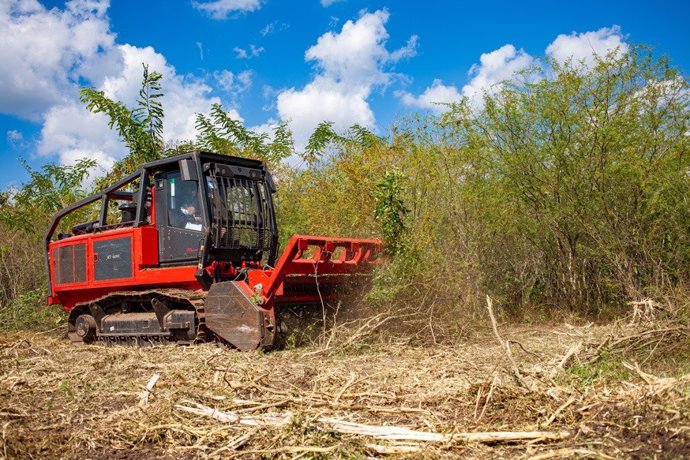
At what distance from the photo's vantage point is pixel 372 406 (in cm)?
495

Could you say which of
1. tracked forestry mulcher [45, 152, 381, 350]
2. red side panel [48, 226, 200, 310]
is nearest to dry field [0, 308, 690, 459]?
tracked forestry mulcher [45, 152, 381, 350]

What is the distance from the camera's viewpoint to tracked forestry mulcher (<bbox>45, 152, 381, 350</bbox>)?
8.45 m

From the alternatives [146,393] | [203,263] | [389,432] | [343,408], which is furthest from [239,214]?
[389,432]

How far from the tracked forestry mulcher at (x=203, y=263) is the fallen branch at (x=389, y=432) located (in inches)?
140

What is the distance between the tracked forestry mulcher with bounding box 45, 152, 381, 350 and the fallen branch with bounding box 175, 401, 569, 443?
140 inches

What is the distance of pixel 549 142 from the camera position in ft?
37.0

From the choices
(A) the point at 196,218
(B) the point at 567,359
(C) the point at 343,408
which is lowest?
(C) the point at 343,408

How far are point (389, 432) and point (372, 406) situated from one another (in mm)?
801

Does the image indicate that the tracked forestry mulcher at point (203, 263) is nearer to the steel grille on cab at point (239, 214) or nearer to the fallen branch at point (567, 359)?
the steel grille on cab at point (239, 214)

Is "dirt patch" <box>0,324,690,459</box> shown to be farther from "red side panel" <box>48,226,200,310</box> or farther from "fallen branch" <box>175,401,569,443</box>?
"red side panel" <box>48,226,200,310</box>

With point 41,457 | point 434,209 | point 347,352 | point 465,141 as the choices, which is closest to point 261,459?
point 41,457

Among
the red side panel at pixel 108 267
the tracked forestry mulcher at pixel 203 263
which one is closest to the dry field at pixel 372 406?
the tracked forestry mulcher at pixel 203 263

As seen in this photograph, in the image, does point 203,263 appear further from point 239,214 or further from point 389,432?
point 389,432

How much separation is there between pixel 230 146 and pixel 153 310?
8.25m
